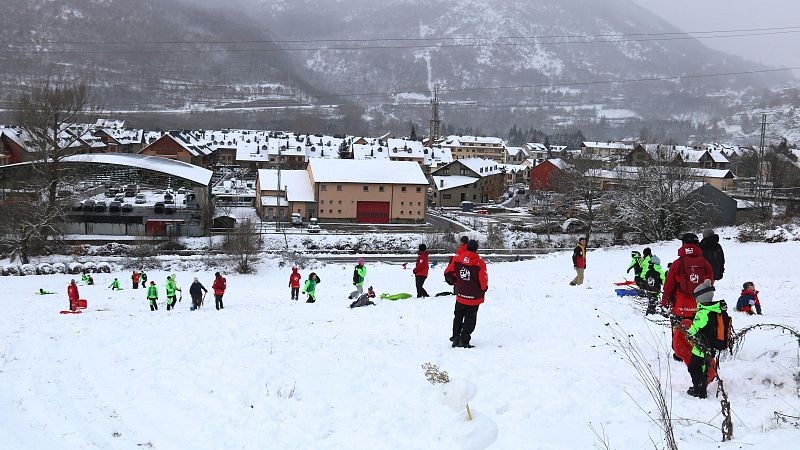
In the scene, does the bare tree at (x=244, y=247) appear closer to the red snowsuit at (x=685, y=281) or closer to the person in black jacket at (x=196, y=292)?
the person in black jacket at (x=196, y=292)

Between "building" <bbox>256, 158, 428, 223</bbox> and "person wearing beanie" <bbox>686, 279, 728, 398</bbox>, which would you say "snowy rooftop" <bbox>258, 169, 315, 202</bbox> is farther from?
"person wearing beanie" <bbox>686, 279, 728, 398</bbox>

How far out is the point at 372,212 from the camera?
63781 mm

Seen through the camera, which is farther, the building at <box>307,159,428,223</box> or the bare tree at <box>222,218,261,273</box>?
the building at <box>307,159,428,223</box>

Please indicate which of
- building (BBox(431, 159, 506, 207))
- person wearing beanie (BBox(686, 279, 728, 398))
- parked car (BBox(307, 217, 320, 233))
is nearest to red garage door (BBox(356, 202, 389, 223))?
parked car (BBox(307, 217, 320, 233))

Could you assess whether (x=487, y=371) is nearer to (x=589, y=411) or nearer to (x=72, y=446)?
(x=589, y=411)

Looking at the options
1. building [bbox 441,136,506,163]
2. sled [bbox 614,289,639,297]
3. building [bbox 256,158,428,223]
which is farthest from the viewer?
building [bbox 441,136,506,163]

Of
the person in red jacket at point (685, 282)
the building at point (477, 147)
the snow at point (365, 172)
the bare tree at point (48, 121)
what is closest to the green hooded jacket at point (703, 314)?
the person in red jacket at point (685, 282)

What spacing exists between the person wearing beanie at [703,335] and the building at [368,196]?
5682 centimetres

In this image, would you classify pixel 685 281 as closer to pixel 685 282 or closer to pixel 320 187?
pixel 685 282

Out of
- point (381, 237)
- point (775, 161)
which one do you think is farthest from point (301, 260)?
point (775, 161)

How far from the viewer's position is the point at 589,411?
21.0 feet

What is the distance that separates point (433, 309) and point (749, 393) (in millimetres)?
7258

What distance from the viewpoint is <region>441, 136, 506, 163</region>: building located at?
13688cm

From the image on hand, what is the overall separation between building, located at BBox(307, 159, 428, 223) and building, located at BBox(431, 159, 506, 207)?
1595cm
